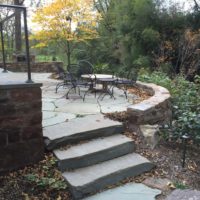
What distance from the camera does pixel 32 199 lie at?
267 cm

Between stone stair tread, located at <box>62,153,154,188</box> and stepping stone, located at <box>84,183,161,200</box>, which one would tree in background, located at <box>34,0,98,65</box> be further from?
stepping stone, located at <box>84,183,161,200</box>

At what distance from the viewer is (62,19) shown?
27.1 ft

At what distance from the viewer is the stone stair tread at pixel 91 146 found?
3084mm

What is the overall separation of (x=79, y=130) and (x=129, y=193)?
997 mm

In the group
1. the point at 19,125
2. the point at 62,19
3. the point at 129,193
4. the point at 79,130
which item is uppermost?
the point at 62,19

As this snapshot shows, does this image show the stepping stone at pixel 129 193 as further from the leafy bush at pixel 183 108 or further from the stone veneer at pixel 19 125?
the leafy bush at pixel 183 108

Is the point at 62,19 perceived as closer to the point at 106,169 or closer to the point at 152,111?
the point at 152,111

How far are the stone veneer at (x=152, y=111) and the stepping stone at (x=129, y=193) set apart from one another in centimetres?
116

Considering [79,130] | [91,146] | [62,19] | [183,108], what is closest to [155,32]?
[62,19]

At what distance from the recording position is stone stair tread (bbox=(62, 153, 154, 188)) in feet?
9.33

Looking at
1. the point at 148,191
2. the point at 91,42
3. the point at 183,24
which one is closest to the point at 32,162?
the point at 148,191

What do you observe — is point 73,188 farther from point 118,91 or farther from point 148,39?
point 148,39

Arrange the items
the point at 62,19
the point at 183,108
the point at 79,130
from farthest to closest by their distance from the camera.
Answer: the point at 62,19, the point at 183,108, the point at 79,130

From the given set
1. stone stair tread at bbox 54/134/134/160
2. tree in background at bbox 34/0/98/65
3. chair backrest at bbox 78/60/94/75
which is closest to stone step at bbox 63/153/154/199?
stone stair tread at bbox 54/134/134/160
